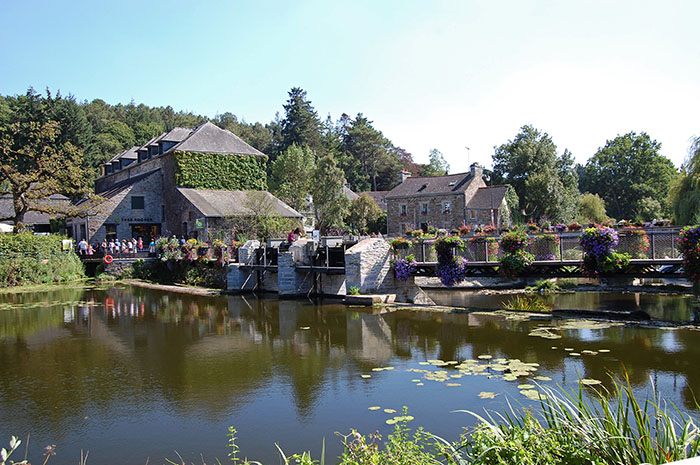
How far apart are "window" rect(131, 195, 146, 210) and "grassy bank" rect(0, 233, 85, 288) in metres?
6.97

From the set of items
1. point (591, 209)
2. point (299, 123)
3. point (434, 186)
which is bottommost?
point (591, 209)

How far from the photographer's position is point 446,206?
45156 millimetres

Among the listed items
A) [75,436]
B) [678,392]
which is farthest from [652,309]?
[75,436]

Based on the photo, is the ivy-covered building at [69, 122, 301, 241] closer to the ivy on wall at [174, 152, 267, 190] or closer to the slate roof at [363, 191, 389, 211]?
the ivy on wall at [174, 152, 267, 190]

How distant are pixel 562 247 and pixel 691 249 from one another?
371 centimetres

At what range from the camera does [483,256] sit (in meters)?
18.4

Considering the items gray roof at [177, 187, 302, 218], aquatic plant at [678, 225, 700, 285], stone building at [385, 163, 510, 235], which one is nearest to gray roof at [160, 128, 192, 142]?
gray roof at [177, 187, 302, 218]

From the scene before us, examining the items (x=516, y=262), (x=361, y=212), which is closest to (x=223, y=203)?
(x=361, y=212)

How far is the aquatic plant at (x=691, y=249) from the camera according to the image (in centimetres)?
1321

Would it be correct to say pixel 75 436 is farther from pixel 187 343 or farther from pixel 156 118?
pixel 156 118

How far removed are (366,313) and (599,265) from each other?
725cm

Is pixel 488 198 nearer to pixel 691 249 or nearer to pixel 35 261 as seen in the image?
pixel 691 249

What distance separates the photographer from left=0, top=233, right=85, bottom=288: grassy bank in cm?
2839

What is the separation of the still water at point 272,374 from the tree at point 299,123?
174 ft
